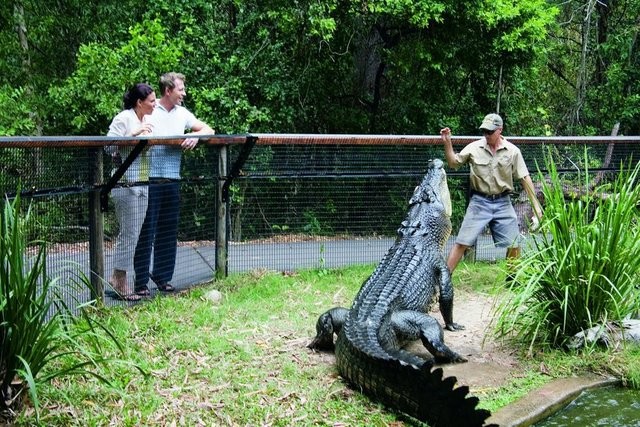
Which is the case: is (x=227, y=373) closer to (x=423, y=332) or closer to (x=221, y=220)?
(x=423, y=332)

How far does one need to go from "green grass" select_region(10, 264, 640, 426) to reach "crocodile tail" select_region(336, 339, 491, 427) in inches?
3.5

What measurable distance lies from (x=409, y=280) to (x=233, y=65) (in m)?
5.97

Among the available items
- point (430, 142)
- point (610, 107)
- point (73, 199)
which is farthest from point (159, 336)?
point (610, 107)

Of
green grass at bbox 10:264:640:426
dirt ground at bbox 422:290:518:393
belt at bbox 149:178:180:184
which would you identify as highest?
belt at bbox 149:178:180:184

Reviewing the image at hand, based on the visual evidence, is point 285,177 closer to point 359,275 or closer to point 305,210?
point 305,210

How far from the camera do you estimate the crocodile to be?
300 centimetres

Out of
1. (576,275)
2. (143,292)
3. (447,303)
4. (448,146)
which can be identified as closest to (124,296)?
(143,292)

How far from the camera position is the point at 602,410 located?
11.8 feet

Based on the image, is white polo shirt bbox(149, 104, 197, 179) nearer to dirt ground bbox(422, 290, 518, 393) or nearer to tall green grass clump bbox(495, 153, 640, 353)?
dirt ground bbox(422, 290, 518, 393)

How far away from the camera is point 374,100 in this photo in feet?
36.4

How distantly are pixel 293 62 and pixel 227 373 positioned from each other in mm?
7231

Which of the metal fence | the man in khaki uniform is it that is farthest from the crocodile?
the metal fence

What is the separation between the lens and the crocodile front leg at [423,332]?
4.07m

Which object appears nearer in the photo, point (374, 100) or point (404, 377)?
point (404, 377)
